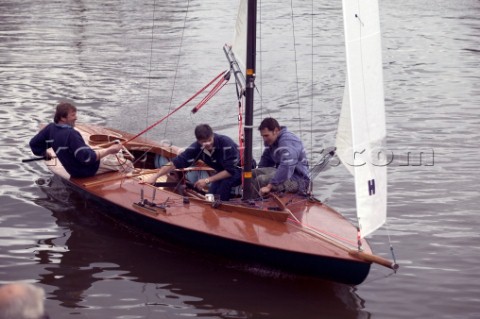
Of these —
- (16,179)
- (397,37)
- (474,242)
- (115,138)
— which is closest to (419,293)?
(474,242)

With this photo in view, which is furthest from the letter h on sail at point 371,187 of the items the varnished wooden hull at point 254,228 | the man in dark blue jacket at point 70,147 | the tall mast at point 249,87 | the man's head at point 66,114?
the man's head at point 66,114

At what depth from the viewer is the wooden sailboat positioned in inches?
270

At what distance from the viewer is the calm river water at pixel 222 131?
299 inches

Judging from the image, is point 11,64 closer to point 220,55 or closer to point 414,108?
point 220,55

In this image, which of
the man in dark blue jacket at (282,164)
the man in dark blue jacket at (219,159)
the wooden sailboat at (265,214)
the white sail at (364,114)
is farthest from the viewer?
the man in dark blue jacket at (219,159)

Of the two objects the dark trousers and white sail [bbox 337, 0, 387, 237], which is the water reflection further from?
white sail [bbox 337, 0, 387, 237]

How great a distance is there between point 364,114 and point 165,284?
265cm

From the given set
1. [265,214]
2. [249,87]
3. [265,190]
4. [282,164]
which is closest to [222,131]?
[265,190]

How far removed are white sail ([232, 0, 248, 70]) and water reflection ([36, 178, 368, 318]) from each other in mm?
2132

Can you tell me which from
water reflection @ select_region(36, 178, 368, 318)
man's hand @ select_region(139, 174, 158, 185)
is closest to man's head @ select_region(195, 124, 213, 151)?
man's hand @ select_region(139, 174, 158, 185)

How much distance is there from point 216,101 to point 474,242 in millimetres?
7237

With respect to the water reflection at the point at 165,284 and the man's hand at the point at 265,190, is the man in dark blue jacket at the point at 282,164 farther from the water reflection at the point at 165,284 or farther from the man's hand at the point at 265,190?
the water reflection at the point at 165,284

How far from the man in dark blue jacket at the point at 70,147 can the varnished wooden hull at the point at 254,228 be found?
1.05ft

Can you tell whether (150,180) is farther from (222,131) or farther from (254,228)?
(222,131)
